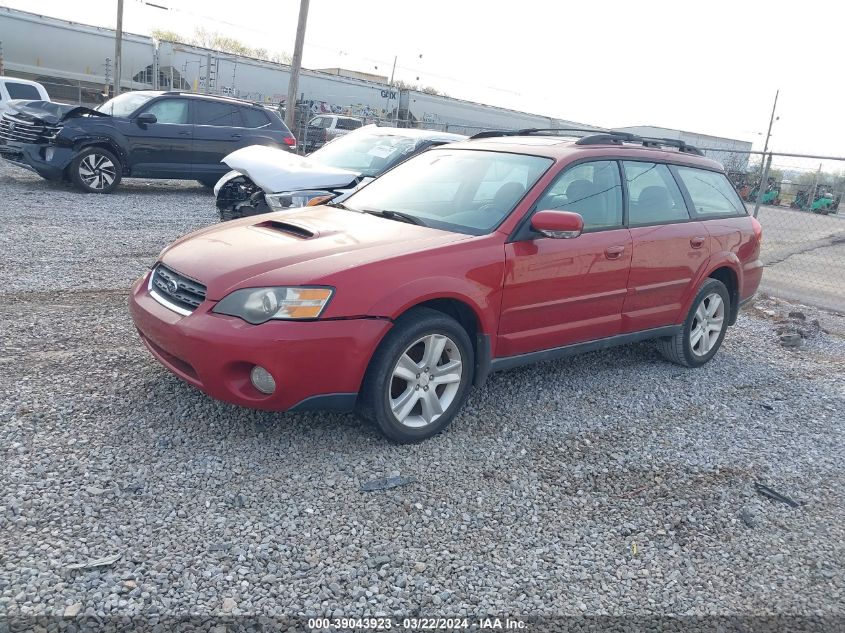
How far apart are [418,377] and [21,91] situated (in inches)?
673

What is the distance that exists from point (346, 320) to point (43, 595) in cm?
167

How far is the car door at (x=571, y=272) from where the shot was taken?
13.8 feet

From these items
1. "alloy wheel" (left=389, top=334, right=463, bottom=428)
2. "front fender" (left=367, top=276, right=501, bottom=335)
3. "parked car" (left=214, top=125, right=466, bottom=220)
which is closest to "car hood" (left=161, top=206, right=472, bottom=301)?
"front fender" (left=367, top=276, right=501, bottom=335)

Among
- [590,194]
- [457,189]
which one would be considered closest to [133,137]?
[457,189]

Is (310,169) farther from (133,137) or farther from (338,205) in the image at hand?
(133,137)

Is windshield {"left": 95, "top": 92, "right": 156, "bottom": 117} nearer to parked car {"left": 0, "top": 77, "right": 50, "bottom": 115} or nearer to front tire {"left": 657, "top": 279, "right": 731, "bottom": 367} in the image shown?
parked car {"left": 0, "top": 77, "right": 50, "bottom": 115}

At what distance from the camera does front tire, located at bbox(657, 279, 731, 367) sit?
5.59 m

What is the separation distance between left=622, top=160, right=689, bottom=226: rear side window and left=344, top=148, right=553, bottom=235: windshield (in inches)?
31.6

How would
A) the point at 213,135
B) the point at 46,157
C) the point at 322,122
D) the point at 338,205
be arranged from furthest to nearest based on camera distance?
the point at 322,122
the point at 213,135
the point at 46,157
the point at 338,205

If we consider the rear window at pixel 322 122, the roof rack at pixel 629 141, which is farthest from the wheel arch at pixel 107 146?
the rear window at pixel 322 122

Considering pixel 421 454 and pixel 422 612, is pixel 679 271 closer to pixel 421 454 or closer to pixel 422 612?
pixel 421 454

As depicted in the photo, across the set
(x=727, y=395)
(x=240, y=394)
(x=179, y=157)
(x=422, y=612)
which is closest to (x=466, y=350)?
(x=240, y=394)

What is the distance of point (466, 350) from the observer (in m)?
3.99

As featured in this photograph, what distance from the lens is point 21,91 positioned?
16.9 m
